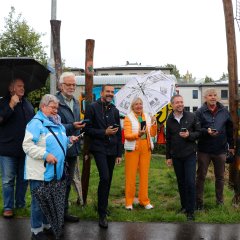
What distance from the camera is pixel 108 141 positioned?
18.8 feet

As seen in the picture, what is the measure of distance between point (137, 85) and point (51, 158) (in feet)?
13.8

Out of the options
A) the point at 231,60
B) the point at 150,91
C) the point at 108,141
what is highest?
the point at 231,60

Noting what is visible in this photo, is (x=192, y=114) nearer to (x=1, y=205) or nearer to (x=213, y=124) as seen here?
(x=213, y=124)

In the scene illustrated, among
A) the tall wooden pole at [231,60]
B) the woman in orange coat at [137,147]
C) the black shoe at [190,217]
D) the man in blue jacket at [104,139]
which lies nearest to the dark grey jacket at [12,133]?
the man in blue jacket at [104,139]

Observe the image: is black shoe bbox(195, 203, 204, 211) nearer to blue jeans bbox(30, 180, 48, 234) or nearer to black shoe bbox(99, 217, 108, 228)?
black shoe bbox(99, 217, 108, 228)

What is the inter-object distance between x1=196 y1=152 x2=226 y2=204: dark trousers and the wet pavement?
918 mm

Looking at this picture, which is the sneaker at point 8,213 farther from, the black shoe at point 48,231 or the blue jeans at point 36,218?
the blue jeans at point 36,218

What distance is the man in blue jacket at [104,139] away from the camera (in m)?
5.64

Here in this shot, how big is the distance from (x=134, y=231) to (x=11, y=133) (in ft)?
7.34

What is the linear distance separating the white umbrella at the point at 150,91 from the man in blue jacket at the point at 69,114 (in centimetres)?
246

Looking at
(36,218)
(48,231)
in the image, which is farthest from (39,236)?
(48,231)

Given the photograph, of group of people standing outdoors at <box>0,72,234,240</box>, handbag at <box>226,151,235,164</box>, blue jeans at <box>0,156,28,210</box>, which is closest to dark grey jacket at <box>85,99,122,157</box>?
group of people standing outdoors at <box>0,72,234,240</box>

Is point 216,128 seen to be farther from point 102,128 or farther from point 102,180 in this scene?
point 102,180

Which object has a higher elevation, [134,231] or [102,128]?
[102,128]
